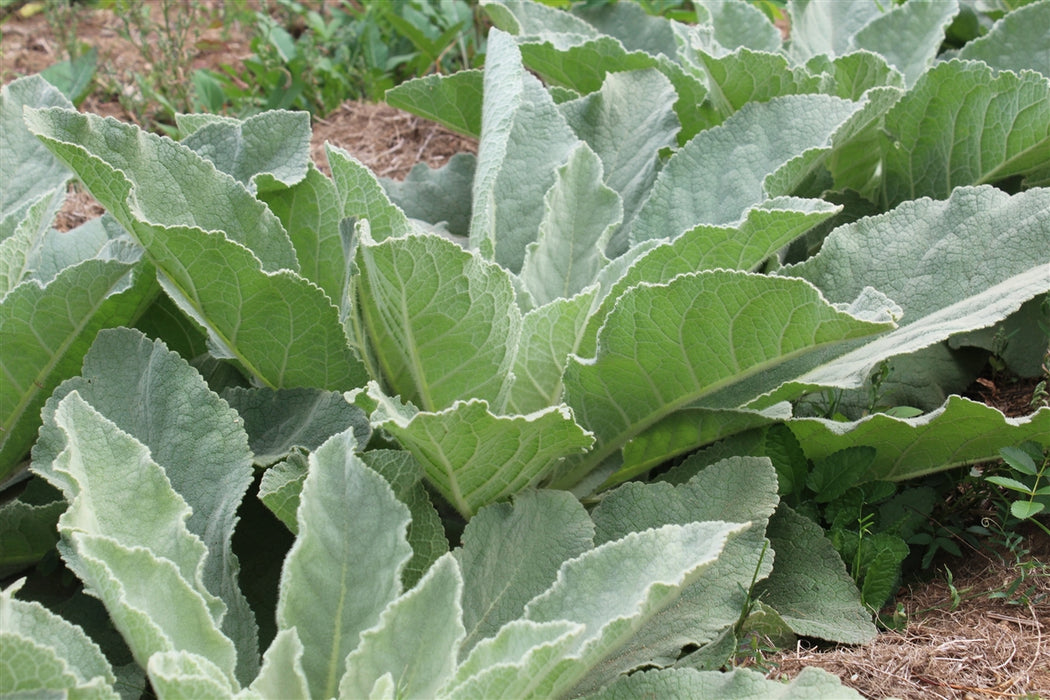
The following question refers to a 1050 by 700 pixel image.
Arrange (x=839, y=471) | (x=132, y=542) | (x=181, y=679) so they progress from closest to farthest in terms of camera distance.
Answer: (x=181, y=679) < (x=132, y=542) < (x=839, y=471)

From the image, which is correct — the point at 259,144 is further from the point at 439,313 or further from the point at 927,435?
the point at 927,435

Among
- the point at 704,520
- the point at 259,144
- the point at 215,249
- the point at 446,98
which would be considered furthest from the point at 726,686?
the point at 446,98

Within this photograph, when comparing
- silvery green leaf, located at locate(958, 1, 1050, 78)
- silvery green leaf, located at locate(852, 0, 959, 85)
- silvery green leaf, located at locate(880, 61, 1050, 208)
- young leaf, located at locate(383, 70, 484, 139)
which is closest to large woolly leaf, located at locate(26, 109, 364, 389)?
young leaf, located at locate(383, 70, 484, 139)

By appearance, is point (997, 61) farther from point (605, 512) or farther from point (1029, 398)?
point (605, 512)

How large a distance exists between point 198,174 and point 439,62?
1804 millimetres

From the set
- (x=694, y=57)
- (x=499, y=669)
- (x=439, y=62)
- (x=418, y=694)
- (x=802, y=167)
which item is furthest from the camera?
(x=439, y=62)

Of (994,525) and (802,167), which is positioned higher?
(802,167)

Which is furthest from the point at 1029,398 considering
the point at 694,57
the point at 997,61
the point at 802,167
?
the point at 694,57

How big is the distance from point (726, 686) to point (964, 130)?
1228mm

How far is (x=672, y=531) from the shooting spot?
1.18 meters

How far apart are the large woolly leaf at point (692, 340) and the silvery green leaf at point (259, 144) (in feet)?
2.08

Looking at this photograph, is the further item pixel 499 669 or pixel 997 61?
pixel 997 61

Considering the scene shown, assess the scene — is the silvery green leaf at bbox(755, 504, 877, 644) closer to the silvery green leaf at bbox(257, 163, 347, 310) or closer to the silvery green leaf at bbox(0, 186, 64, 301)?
the silvery green leaf at bbox(257, 163, 347, 310)

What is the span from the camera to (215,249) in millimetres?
1367
